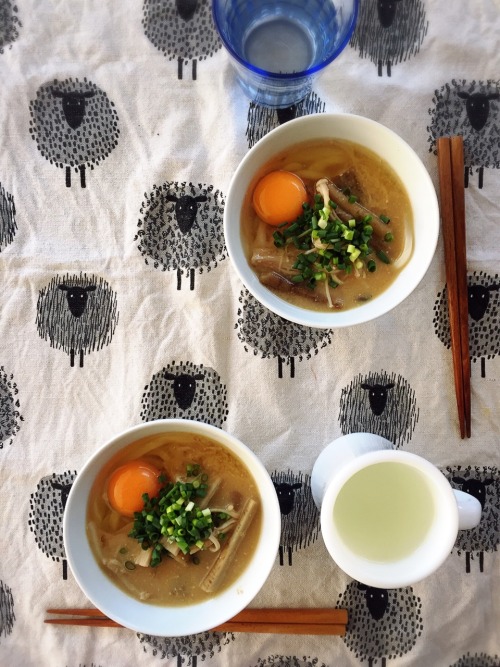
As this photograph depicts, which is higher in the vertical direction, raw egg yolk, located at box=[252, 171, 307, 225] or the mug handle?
raw egg yolk, located at box=[252, 171, 307, 225]

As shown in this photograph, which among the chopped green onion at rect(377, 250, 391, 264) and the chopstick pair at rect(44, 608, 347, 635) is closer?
the chopped green onion at rect(377, 250, 391, 264)

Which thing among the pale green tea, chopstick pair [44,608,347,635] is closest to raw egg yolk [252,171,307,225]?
the pale green tea

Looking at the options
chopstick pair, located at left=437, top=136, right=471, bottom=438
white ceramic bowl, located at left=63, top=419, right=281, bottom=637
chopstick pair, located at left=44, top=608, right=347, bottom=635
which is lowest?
chopstick pair, located at left=44, top=608, right=347, bottom=635

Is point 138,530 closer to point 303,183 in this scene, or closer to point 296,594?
point 296,594

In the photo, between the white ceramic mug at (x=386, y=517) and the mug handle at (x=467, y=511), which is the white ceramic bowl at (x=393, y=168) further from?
the mug handle at (x=467, y=511)

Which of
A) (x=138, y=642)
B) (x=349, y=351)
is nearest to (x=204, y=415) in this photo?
(x=349, y=351)

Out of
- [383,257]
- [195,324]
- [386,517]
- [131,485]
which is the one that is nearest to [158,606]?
[131,485]

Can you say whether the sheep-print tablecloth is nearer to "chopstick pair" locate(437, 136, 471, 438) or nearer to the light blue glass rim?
"chopstick pair" locate(437, 136, 471, 438)

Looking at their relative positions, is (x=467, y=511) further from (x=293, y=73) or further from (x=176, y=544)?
(x=293, y=73)
